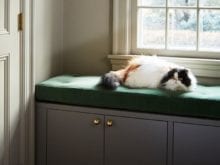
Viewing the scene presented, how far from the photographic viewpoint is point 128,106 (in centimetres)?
263

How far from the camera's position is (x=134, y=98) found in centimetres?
261

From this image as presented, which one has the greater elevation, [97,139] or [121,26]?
[121,26]

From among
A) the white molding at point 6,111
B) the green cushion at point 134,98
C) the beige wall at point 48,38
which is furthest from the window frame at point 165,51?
the white molding at point 6,111

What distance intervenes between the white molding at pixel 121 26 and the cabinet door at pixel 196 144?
0.78 meters

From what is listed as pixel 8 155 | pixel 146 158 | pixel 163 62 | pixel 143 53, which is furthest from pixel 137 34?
pixel 8 155

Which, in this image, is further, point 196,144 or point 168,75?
point 168,75

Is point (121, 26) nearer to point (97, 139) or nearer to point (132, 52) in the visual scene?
point (132, 52)

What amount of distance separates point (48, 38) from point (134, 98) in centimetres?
79

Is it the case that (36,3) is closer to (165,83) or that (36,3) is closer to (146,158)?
(165,83)

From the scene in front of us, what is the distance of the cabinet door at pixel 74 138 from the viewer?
275 cm

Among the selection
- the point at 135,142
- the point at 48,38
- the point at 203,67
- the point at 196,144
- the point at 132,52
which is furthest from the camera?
the point at 132,52

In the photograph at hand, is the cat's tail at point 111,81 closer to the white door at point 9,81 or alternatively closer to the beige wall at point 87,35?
the beige wall at point 87,35

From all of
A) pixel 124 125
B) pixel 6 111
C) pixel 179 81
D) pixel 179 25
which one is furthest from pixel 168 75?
pixel 6 111

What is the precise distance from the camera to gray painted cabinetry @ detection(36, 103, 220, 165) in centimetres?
254
